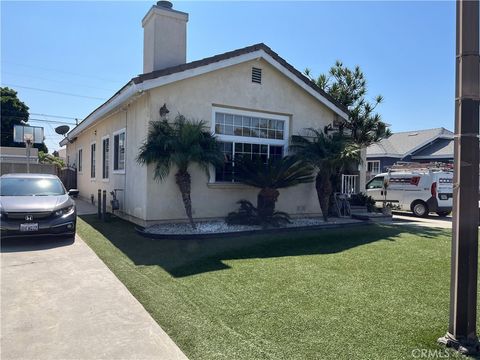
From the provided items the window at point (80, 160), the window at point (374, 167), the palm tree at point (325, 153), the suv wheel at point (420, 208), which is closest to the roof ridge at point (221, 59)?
the palm tree at point (325, 153)

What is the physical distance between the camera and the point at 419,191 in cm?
1630

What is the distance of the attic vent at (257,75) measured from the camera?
11.3m

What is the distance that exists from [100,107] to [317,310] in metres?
11.5

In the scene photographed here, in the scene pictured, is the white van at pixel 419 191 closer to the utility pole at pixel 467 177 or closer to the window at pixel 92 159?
the utility pole at pixel 467 177

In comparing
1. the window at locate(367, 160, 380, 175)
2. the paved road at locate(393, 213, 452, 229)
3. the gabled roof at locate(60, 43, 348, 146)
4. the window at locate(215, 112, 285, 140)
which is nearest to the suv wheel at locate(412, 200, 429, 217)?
the paved road at locate(393, 213, 452, 229)

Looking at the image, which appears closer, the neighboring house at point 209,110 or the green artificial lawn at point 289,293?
the green artificial lawn at point 289,293

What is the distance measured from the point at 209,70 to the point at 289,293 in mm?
7314

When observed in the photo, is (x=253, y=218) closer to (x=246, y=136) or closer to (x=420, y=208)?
(x=246, y=136)

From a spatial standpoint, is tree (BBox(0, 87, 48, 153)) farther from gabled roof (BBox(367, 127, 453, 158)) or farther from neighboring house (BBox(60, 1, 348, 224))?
gabled roof (BBox(367, 127, 453, 158))

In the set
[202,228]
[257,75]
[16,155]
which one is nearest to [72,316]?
[202,228]

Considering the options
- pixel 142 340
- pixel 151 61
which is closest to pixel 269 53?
pixel 151 61

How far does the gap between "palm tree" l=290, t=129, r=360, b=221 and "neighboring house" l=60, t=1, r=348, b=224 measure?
625mm

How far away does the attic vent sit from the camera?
11297 millimetres

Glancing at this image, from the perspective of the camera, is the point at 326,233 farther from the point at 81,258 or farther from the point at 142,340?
the point at 142,340
